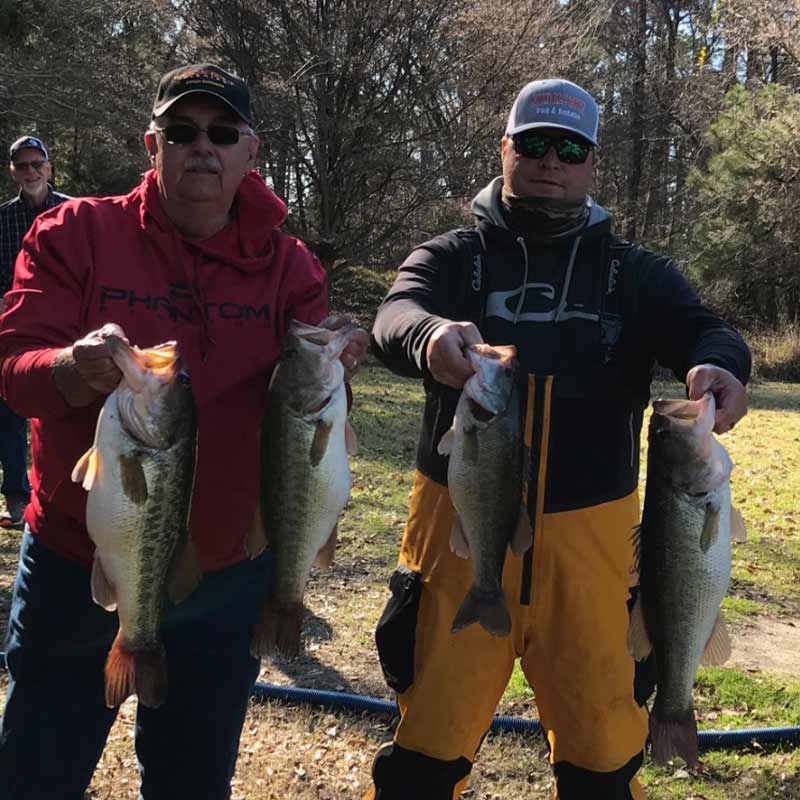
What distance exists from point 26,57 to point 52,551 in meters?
16.2

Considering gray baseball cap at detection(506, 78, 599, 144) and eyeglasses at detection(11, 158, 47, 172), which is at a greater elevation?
eyeglasses at detection(11, 158, 47, 172)

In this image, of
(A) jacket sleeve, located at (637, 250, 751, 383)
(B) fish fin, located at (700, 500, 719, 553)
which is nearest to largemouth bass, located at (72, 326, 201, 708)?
(B) fish fin, located at (700, 500, 719, 553)

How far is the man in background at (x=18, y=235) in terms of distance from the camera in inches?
242

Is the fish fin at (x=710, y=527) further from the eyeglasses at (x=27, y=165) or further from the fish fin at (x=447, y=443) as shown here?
Answer: the eyeglasses at (x=27, y=165)

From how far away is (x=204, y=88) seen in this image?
2436 mm

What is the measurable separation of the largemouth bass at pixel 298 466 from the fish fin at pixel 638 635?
102cm

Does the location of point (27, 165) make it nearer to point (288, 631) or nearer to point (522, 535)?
point (288, 631)

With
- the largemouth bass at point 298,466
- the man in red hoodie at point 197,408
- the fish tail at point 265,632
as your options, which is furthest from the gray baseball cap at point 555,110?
the fish tail at point 265,632

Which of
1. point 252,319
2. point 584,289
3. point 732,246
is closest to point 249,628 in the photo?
point 252,319

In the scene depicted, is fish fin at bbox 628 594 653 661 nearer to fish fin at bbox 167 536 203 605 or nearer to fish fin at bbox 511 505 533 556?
fish fin at bbox 511 505 533 556

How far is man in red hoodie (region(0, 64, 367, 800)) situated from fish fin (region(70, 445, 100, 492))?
0.51 feet

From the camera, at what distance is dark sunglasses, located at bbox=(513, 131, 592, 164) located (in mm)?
2926

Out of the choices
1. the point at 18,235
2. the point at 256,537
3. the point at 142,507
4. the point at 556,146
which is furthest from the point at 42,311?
the point at 18,235

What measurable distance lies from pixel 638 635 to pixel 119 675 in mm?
1594
